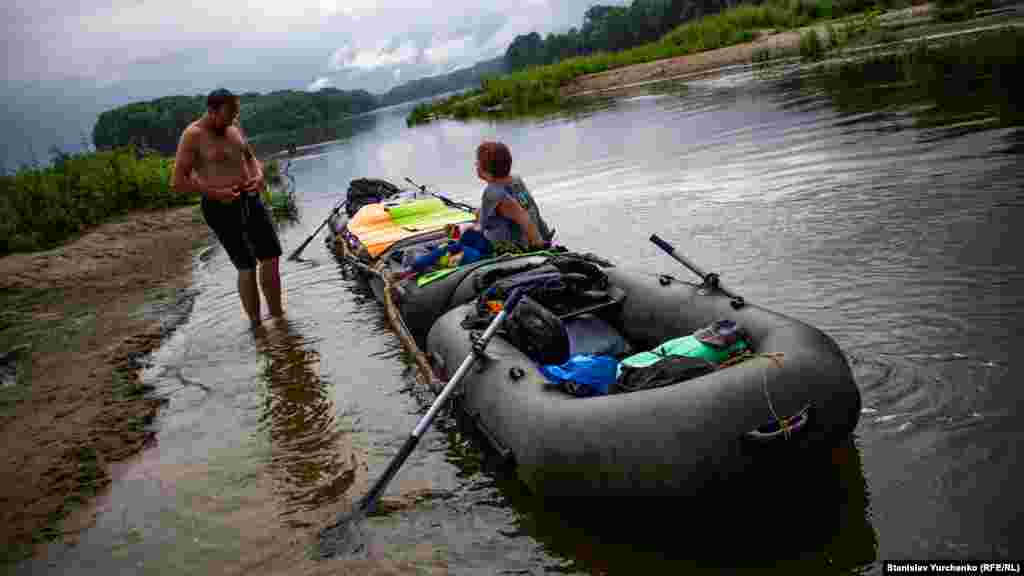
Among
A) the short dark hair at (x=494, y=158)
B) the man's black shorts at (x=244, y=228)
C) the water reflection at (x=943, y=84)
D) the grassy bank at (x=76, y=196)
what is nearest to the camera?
the short dark hair at (x=494, y=158)

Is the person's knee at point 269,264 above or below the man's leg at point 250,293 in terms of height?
above

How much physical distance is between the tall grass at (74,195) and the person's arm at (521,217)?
41.7 ft

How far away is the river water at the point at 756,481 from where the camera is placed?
3693 mm

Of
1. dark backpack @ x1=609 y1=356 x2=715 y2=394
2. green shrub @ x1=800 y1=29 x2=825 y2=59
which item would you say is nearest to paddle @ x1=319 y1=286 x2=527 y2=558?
dark backpack @ x1=609 y1=356 x2=715 y2=394

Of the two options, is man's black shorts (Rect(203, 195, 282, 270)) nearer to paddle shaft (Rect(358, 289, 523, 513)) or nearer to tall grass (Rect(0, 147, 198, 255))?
paddle shaft (Rect(358, 289, 523, 513))

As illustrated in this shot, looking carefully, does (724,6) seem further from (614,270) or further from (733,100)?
(614,270)

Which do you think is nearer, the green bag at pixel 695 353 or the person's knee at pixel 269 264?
the green bag at pixel 695 353

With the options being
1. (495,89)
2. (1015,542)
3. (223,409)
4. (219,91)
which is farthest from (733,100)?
(495,89)

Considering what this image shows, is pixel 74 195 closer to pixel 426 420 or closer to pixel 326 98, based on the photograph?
pixel 426 420

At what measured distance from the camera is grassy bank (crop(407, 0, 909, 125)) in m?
42.8

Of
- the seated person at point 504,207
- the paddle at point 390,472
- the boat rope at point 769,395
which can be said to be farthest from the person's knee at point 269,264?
Result: the boat rope at point 769,395

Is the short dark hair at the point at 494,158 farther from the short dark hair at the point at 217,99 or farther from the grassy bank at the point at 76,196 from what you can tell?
the grassy bank at the point at 76,196

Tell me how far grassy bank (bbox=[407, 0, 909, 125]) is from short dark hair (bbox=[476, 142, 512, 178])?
33357 millimetres

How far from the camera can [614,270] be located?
601 cm
